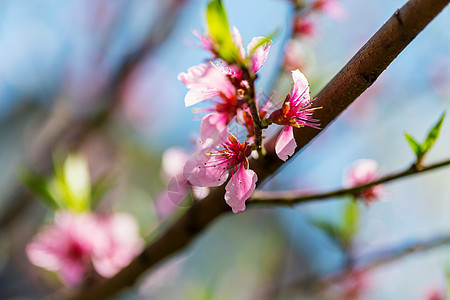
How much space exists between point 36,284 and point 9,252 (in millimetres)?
356

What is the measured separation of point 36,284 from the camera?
81.1 inches

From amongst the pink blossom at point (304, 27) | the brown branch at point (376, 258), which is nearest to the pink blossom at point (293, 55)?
the pink blossom at point (304, 27)

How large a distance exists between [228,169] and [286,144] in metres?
0.09

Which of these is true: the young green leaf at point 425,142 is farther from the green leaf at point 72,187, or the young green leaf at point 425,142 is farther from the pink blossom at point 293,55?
the green leaf at point 72,187

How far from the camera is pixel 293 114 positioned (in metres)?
0.48

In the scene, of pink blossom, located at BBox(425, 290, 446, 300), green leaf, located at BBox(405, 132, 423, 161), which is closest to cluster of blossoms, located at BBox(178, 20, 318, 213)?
green leaf, located at BBox(405, 132, 423, 161)

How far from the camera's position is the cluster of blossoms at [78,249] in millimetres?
986

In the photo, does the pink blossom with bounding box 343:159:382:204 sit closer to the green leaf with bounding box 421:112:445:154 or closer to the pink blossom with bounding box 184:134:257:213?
the green leaf with bounding box 421:112:445:154

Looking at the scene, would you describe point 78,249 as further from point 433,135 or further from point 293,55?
point 433,135

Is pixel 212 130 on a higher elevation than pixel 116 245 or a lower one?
higher

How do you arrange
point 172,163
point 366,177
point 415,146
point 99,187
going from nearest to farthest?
1. point 415,146
2. point 366,177
3. point 172,163
4. point 99,187

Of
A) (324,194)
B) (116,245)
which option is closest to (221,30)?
(324,194)

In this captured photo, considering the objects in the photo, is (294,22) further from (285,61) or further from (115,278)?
(115,278)

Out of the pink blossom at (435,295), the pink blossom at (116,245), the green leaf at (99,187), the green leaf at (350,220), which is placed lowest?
the pink blossom at (435,295)
